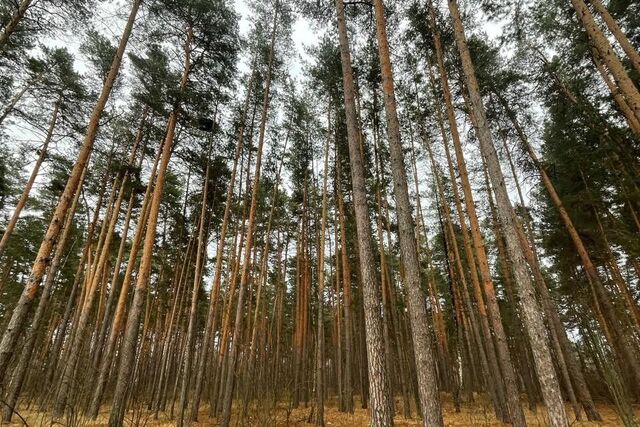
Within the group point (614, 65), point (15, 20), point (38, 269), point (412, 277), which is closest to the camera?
point (412, 277)

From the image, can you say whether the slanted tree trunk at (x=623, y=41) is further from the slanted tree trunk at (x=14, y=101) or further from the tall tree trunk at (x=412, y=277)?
the slanted tree trunk at (x=14, y=101)

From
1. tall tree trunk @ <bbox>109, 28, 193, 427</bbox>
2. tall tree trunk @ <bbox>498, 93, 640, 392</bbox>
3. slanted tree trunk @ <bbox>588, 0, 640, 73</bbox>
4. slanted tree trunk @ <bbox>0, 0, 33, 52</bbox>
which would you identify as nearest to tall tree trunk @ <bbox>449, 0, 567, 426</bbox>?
slanted tree trunk @ <bbox>588, 0, 640, 73</bbox>

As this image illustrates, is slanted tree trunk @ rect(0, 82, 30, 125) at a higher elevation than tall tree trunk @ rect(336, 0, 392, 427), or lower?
higher

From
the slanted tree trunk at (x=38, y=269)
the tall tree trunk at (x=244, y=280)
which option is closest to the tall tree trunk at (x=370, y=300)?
the tall tree trunk at (x=244, y=280)

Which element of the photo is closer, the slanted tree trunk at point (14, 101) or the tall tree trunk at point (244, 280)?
the tall tree trunk at point (244, 280)

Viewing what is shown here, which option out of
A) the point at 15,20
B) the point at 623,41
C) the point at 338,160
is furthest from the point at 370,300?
the point at 15,20

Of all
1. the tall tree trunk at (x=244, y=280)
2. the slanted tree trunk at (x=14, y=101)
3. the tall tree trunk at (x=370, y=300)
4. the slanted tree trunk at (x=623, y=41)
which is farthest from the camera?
the slanted tree trunk at (x=14, y=101)

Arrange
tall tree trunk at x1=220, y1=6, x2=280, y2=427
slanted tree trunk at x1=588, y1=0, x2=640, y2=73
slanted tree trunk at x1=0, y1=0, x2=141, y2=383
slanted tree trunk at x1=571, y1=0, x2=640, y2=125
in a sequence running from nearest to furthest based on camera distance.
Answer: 1. slanted tree trunk at x1=0, y1=0, x2=141, y2=383
2. slanted tree trunk at x1=571, y1=0, x2=640, y2=125
3. slanted tree trunk at x1=588, y1=0, x2=640, y2=73
4. tall tree trunk at x1=220, y1=6, x2=280, y2=427

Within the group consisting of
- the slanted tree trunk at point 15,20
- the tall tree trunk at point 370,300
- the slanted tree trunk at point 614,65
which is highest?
the slanted tree trunk at point 15,20

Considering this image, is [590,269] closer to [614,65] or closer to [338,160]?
[614,65]

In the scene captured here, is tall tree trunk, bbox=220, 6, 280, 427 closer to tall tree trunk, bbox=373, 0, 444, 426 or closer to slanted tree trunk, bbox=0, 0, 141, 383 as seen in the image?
slanted tree trunk, bbox=0, 0, 141, 383

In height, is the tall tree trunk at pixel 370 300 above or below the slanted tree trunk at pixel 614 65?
below

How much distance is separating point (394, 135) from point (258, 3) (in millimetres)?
10612

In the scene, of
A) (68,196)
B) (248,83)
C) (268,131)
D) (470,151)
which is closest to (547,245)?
(470,151)
